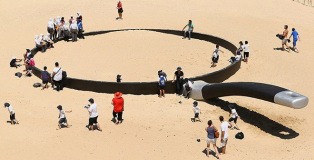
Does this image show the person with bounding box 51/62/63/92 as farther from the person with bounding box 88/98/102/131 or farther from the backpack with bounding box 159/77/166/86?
the person with bounding box 88/98/102/131

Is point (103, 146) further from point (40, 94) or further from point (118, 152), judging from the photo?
point (40, 94)

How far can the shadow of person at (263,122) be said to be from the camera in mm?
15797

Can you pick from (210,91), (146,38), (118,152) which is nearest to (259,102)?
(210,91)

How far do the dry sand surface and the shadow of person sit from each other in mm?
40

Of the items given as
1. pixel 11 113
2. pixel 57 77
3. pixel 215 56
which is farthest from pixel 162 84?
pixel 11 113

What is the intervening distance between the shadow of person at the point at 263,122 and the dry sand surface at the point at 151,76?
4cm

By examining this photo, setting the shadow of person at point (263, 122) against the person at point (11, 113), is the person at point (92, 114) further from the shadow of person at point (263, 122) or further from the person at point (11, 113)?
the shadow of person at point (263, 122)

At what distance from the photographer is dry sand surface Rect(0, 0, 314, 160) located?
14484mm

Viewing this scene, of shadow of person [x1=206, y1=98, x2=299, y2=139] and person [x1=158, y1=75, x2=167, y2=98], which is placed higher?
person [x1=158, y1=75, x2=167, y2=98]

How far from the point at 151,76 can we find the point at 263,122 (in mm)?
7210

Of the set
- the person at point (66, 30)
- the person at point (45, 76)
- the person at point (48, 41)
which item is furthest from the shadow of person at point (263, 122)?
the person at point (66, 30)

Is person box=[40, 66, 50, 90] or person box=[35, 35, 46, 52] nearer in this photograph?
person box=[40, 66, 50, 90]

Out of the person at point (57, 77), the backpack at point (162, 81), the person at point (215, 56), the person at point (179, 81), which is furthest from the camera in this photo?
the person at point (215, 56)

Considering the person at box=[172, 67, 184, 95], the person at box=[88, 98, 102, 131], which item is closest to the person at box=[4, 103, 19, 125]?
the person at box=[88, 98, 102, 131]
